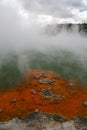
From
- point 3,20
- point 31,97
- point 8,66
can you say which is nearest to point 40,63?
point 8,66

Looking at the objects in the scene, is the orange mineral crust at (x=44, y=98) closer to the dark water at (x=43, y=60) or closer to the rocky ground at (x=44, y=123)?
the rocky ground at (x=44, y=123)

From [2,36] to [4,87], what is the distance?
2518 centimetres

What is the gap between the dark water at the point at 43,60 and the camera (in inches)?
1265

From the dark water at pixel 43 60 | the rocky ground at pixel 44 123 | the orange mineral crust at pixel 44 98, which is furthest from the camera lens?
the dark water at pixel 43 60

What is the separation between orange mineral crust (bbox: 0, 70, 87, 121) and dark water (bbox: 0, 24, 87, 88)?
1936 mm

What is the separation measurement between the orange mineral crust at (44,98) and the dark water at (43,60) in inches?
76.2

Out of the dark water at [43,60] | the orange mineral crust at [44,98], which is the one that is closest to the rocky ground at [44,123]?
Result: the orange mineral crust at [44,98]

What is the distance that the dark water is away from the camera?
3212 cm

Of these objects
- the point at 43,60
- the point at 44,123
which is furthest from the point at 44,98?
the point at 43,60

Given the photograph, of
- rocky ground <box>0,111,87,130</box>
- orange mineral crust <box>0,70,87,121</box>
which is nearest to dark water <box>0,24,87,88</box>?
orange mineral crust <box>0,70,87,121</box>

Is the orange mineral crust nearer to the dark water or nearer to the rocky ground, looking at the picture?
the rocky ground

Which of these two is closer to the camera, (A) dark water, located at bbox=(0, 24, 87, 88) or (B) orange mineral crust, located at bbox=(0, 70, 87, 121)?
(B) orange mineral crust, located at bbox=(0, 70, 87, 121)

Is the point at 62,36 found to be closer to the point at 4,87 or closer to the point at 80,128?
the point at 4,87

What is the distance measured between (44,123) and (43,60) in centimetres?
1965
